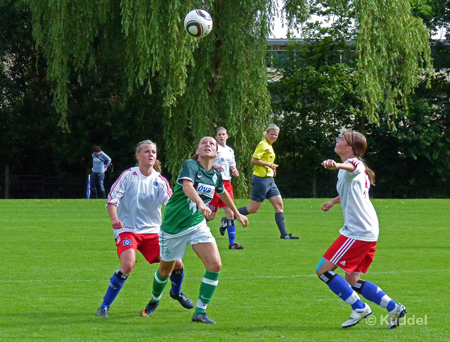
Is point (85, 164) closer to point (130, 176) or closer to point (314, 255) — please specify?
point (314, 255)

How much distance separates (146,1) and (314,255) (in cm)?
1212

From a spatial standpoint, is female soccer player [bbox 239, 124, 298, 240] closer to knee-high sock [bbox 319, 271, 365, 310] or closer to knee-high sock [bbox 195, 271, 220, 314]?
knee-high sock [bbox 195, 271, 220, 314]

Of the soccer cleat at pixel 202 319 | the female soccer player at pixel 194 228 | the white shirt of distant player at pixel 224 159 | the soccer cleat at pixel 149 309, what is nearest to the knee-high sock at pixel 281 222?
the white shirt of distant player at pixel 224 159

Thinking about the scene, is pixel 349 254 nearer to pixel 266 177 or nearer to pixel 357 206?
pixel 357 206

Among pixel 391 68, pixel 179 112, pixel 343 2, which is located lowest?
pixel 179 112

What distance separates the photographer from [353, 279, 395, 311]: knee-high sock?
562 centimetres

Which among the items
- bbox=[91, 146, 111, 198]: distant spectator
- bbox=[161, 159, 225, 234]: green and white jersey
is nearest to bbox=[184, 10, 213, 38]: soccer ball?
bbox=[91, 146, 111, 198]: distant spectator

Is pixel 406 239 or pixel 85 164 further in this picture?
pixel 85 164

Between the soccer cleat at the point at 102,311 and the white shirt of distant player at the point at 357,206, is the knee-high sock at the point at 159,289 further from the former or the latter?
the white shirt of distant player at the point at 357,206

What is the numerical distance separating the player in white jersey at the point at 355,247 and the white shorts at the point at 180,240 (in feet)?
3.43

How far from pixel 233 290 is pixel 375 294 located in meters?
2.20

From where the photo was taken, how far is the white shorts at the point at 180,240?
6043mm

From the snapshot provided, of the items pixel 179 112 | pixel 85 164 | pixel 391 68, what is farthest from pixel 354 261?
pixel 85 164

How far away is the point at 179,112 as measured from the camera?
75.6 feet
